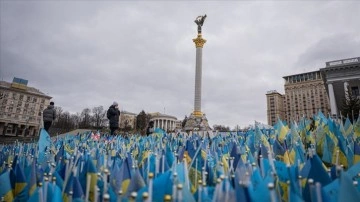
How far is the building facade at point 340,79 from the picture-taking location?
36.1m

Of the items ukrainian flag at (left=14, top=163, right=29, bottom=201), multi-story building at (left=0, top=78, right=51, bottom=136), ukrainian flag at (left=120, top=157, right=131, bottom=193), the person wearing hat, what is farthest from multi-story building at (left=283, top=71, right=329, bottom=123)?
ukrainian flag at (left=14, top=163, right=29, bottom=201)

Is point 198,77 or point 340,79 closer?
point 198,77

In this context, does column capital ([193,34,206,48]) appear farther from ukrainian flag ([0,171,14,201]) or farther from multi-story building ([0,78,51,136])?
multi-story building ([0,78,51,136])

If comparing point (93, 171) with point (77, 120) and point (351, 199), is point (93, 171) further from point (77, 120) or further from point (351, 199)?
point (77, 120)

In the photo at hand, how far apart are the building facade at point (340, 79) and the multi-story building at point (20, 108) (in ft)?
264

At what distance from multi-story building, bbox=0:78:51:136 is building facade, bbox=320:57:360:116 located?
8061 cm

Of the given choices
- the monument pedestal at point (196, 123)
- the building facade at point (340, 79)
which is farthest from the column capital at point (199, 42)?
the building facade at point (340, 79)

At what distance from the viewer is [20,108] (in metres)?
73.8

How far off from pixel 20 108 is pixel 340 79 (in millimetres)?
83547

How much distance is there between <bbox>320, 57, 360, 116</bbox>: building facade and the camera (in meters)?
36.1

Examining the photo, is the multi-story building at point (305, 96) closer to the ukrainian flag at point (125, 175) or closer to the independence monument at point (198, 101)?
the independence monument at point (198, 101)

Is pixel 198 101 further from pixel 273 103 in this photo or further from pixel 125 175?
pixel 273 103

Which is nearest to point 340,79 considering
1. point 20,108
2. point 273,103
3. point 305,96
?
point 305,96

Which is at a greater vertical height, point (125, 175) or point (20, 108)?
point (20, 108)
